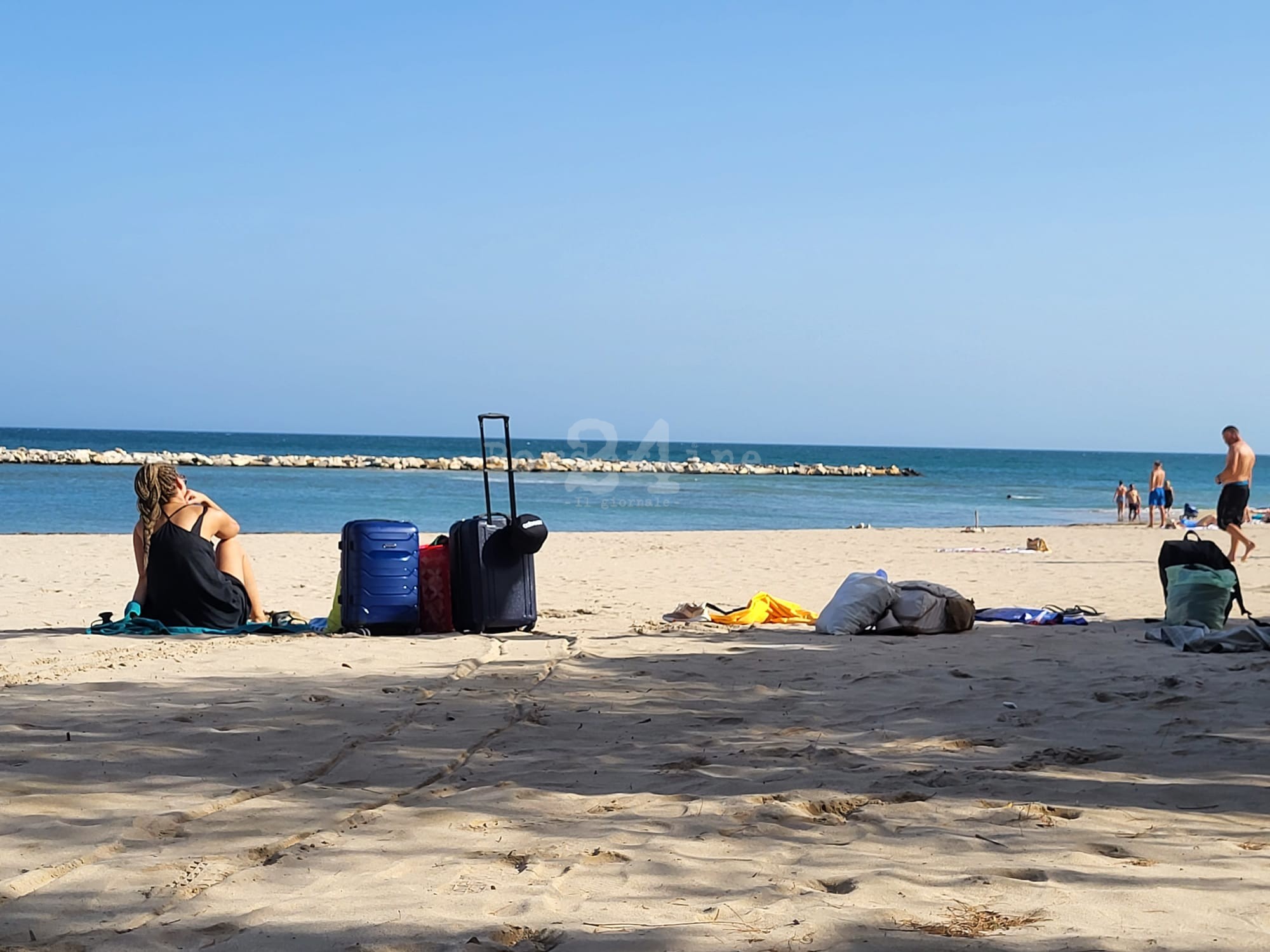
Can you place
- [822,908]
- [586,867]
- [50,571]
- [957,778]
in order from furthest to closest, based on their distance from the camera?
1. [50,571]
2. [957,778]
3. [586,867]
4. [822,908]

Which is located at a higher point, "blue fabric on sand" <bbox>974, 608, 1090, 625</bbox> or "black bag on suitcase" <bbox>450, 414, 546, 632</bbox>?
"black bag on suitcase" <bbox>450, 414, 546, 632</bbox>

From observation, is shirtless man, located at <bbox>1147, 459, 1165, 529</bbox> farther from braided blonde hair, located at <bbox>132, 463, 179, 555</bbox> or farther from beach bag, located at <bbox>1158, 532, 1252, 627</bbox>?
braided blonde hair, located at <bbox>132, 463, 179, 555</bbox>

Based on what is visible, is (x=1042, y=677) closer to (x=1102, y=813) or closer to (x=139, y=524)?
(x=1102, y=813)

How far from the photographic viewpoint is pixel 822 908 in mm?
2879

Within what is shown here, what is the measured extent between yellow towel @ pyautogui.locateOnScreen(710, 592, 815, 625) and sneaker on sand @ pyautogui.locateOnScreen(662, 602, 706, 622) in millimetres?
90

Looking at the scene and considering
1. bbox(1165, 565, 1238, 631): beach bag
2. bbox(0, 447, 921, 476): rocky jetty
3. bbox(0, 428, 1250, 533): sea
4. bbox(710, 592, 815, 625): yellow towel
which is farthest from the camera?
bbox(0, 447, 921, 476): rocky jetty

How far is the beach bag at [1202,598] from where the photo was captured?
784 centimetres

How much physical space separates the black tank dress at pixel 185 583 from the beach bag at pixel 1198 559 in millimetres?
6564

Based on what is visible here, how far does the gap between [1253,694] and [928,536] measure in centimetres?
1659

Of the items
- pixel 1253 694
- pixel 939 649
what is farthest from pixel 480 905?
pixel 939 649

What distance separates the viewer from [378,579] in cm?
817

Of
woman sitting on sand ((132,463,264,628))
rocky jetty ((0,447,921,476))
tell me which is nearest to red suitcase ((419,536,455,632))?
woman sitting on sand ((132,463,264,628))

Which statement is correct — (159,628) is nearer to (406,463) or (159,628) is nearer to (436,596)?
(436,596)

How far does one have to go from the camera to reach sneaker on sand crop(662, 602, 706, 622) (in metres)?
9.02
